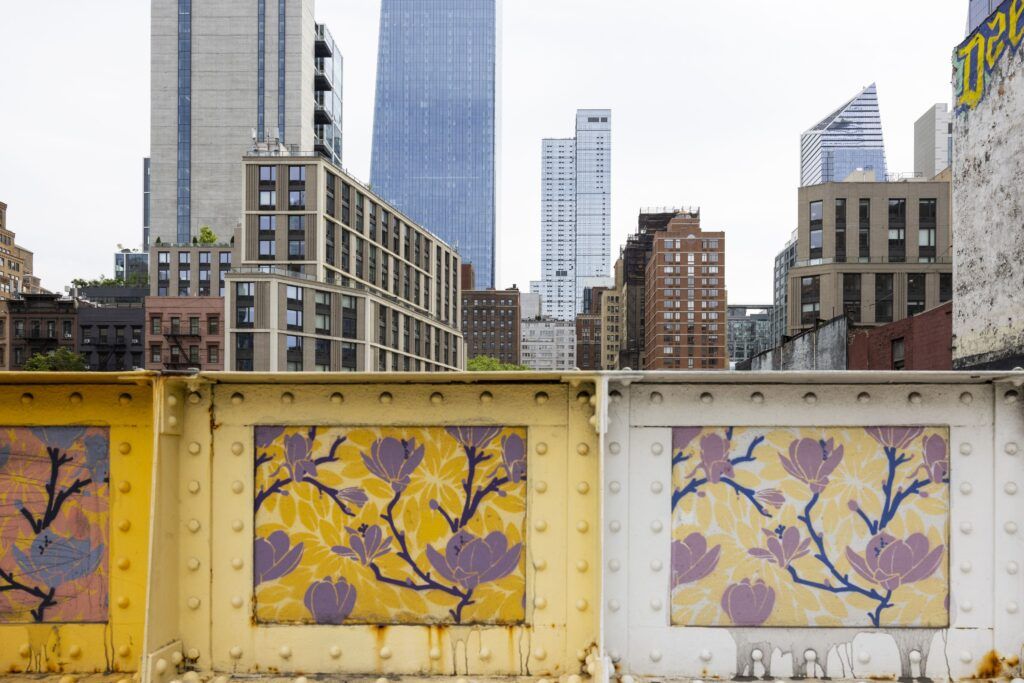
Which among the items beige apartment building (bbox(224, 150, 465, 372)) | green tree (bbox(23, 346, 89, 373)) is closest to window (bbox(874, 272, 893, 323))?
beige apartment building (bbox(224, 150, 465, 372))

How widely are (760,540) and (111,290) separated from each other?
102976 mm

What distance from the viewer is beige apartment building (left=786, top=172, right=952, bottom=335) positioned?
62.1m

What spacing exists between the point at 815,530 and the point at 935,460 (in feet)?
2.31

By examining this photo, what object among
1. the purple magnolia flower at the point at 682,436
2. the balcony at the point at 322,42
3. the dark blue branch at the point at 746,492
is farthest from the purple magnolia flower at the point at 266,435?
the balcony at the point at 322,42

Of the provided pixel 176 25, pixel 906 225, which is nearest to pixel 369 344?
pixel 906 225

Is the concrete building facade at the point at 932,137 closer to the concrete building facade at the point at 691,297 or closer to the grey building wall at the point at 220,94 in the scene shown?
the concrete building facade at the point at 691,297

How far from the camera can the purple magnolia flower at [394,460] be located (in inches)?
124

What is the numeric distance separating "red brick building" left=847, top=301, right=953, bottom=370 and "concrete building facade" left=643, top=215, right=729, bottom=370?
92324mm

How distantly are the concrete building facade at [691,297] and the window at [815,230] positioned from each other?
56.9 m

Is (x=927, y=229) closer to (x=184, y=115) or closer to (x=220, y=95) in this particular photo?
(x=220, y=95)

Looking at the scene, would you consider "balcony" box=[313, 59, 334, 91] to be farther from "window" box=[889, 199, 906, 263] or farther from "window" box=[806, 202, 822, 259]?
"window" box=[889, 199, 906, 263]

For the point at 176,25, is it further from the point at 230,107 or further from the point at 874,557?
the point at 874,557

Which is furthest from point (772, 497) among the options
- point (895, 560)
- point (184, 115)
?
point (184, 115)

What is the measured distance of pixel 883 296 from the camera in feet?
206
